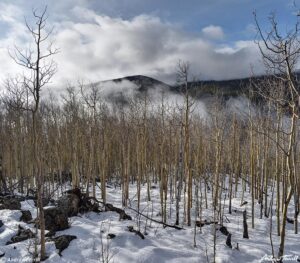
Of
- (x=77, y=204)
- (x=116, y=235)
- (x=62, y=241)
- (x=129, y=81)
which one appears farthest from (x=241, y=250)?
(x=129, y=81)

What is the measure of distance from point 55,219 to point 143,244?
9.53 feet

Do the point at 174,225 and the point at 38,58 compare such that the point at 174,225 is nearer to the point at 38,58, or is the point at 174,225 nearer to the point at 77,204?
the point at 77,204

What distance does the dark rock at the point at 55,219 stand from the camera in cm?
1023

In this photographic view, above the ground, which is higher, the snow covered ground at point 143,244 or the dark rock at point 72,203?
the dark rock at point 72,203

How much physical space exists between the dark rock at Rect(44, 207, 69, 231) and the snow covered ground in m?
0.23

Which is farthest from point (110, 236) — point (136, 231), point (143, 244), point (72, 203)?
point (72, 203)

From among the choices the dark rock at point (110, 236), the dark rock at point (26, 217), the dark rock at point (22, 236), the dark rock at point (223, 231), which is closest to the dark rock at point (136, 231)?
the dark rock at point (110, 236)

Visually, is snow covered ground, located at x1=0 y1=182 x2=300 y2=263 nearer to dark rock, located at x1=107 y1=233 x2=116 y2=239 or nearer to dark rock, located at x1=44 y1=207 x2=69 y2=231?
dark rock, located at x1=107 y1=233 x2=116 y2=239

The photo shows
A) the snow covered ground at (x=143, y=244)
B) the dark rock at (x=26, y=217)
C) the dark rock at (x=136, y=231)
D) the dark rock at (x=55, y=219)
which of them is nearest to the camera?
the snow covered ground at (x=143, y=244)

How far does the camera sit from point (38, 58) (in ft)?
26.6

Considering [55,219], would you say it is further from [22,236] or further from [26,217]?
[26,217]

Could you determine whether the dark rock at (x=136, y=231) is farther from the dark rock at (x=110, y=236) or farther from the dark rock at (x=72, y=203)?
the dark rock at (x=72, y=203)

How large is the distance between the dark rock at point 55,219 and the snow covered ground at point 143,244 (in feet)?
0.76

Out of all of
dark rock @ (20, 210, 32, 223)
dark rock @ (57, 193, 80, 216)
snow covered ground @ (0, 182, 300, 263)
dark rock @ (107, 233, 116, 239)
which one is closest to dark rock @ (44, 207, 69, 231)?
snow covered ground @ (0, 182, 300, 263)
